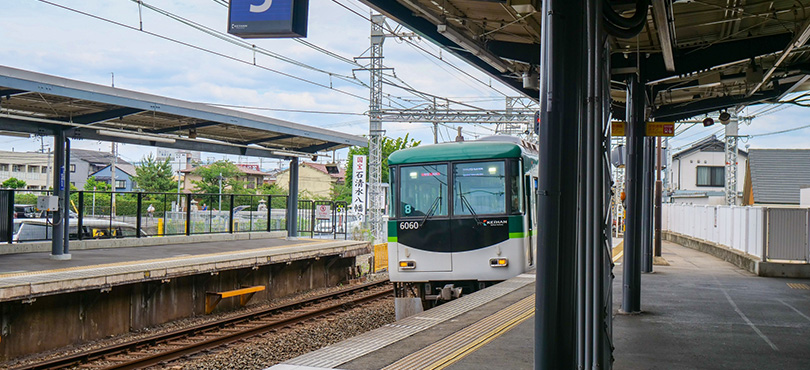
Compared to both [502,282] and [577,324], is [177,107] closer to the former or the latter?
[502,282]

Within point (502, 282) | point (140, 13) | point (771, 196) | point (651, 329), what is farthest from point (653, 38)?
point (771, 196)

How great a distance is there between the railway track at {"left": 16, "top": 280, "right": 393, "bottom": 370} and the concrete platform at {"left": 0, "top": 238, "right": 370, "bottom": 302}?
→ 1461 mm

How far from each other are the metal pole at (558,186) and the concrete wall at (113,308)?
8887 millimetres

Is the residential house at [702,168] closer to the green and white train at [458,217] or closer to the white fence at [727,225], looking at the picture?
the white fence at [727,225]

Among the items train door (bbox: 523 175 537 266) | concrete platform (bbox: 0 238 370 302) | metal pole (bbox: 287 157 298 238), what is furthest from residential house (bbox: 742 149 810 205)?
train door (bbox: 523 175 537 266)

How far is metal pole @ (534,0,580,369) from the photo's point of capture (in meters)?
4.52

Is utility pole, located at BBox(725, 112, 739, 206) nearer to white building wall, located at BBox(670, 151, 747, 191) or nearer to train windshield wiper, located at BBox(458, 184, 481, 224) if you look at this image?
white building wall, located at BBox(670, 151, 747, 191)

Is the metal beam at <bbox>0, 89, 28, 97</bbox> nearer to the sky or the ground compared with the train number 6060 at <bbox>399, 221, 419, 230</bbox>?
nearer to the sky

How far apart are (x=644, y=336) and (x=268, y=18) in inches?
234

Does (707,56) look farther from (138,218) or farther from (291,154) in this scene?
(138,218)

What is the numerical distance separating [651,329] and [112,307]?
30.4 ft

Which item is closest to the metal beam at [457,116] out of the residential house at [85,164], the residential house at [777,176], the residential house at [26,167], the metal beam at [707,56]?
the residential house at [777,176]

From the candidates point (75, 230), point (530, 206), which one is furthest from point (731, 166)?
point (75, 230)

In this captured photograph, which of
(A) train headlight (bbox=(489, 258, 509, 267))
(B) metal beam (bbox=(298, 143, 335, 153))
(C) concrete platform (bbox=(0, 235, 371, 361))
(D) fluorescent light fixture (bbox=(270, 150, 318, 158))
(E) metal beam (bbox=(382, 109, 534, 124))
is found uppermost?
(E) metal beam (bbox=(382, 109, 534, 124))
